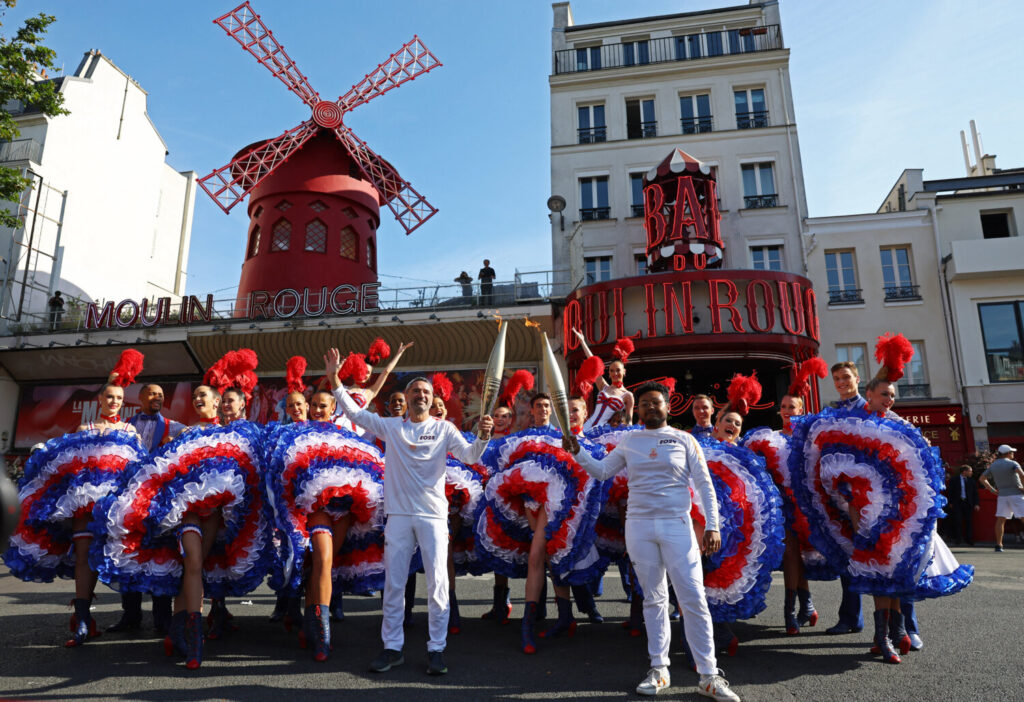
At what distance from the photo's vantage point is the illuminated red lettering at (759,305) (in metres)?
16.4

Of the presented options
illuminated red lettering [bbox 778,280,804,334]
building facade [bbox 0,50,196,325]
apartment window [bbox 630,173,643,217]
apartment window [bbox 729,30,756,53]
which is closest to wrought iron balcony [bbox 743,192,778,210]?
apartment window [bbox 630,173,643,217]

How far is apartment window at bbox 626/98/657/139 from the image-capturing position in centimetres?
2136

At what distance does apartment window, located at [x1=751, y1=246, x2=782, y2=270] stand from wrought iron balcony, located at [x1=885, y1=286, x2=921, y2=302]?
3.20 m

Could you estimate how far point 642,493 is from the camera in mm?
4328

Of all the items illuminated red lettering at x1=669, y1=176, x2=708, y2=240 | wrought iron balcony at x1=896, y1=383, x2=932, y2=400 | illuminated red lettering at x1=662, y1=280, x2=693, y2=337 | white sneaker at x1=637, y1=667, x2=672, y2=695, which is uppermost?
illuminated red lettering at x1=669, y1=176, x2=708, y2=240

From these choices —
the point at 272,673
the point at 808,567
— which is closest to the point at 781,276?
the point at 808,567

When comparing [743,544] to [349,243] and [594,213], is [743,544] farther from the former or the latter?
[349,243]

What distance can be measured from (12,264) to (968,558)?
30.5 meters

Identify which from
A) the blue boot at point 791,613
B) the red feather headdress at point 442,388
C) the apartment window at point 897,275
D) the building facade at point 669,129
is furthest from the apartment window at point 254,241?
the blue boot at point 791,613

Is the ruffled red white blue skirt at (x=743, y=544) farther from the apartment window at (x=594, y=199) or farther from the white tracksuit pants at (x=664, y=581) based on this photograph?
the apartment window at (x=594, y=199)

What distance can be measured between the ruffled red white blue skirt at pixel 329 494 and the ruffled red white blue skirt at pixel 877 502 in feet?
11.1

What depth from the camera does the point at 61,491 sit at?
202 inches

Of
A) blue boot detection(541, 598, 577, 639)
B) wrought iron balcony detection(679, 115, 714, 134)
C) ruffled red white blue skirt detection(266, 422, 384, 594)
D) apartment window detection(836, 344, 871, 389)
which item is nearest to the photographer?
ruffled red white blue skirt detection(266, 422, 384, 594)

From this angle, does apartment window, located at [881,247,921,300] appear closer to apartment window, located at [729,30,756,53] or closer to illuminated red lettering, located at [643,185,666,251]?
illuminated red lettering, located at [643,185,666,251]
